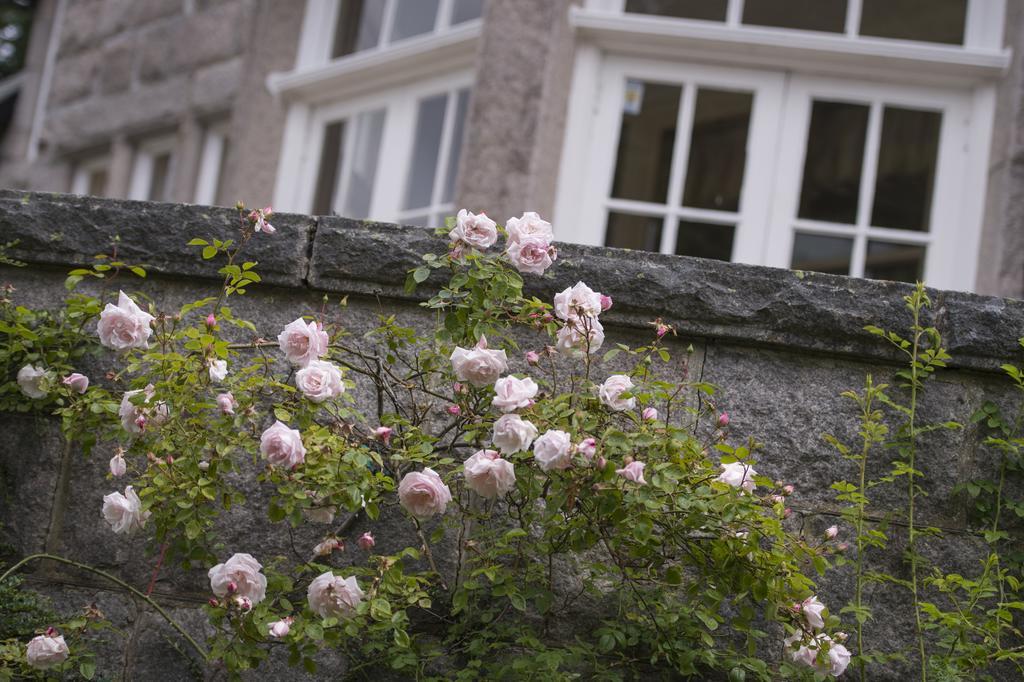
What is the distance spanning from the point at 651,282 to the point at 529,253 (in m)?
0.41

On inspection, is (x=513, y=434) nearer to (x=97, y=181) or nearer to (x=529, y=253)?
(x=529, y=253)

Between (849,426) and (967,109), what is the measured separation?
259 centimetres

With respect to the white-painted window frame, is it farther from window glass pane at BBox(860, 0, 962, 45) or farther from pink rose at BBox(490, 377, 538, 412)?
pink rose at BBox(490, 377, 538, 412)

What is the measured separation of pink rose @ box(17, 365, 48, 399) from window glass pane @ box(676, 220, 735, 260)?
2.74m

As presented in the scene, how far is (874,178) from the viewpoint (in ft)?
15.3

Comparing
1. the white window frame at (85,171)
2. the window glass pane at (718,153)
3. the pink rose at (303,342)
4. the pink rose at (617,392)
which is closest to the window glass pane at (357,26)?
the window glass pane at (718,153)

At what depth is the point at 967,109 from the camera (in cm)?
468

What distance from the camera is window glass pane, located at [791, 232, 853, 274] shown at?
4.66 m

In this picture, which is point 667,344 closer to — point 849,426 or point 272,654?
point 849,426

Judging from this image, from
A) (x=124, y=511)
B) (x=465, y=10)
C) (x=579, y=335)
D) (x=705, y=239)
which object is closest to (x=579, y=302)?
(x=579, y=335)

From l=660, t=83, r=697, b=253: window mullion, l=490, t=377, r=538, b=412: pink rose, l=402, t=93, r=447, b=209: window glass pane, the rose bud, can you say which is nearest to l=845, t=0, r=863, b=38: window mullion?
l=660, t=83, r=697, b=253: window mullion

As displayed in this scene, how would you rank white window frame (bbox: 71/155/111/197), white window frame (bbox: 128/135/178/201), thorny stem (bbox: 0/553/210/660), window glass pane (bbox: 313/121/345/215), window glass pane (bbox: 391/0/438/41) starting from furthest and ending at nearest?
1. white window frame (bbox: 71/155/111/197)
2. white window frame (bbox: 128/135/178/201)
3. window glass pane (bbox: 313/121/345/215)
4. window glass pane (bbox: 391/0/438/41)
5. thorny stem (bbox: 0/553/210/660)

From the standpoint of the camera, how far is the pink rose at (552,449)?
2102 millimetres

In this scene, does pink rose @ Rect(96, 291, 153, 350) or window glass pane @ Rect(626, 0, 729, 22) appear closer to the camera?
pink rose @ Rect(96, 291, 153, 350)
